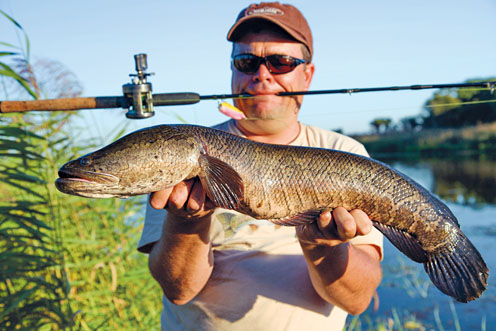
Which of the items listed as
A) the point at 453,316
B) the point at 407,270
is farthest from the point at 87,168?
the point at 407,270

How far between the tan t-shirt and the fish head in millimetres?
751


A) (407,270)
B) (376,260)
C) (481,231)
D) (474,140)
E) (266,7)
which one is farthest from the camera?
(474,140)

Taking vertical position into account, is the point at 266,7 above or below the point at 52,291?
above

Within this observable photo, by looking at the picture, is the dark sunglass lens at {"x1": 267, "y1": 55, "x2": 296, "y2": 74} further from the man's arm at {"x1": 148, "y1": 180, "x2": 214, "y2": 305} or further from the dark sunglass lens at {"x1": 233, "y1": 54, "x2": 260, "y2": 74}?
the man's arm at {"x1": 148, "y1": 180, "x2": 214, "y2": 305}

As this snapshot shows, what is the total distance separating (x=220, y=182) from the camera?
2.02 m

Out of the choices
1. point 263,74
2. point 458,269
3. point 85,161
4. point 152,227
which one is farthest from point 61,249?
point 458,269

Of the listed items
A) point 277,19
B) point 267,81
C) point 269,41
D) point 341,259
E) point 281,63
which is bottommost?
point 341,259

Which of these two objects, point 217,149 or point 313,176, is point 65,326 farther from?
point 313,176

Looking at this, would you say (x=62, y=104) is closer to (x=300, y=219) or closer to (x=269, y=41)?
(x=269, y=41)

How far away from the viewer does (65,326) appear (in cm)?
319

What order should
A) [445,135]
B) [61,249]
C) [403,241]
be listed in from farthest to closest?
[445,135]
[61,249]
[403,241]

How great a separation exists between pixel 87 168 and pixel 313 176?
1.20 meters

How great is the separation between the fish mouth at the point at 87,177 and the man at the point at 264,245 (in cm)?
24

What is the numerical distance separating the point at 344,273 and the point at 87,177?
63.6 inches
